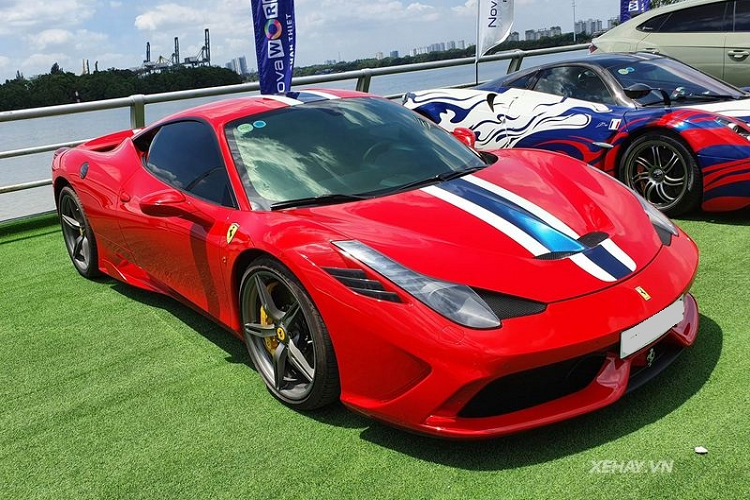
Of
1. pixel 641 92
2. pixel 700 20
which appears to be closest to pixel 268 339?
pixel 641 92

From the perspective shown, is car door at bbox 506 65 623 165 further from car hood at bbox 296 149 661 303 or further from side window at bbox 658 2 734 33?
side window at bbox 658 2 734 33

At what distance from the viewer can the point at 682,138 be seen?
5117 millimetres

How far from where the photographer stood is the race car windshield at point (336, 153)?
3281 mm

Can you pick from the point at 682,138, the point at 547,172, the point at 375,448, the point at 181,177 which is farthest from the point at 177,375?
the point at 682,138

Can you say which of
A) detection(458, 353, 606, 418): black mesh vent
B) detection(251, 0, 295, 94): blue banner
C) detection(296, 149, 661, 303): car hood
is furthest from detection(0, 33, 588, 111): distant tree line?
detection(458, 353, 606, 418): black mesh vent

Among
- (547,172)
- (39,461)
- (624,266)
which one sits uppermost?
(547,172)

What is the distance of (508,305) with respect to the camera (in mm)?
2475

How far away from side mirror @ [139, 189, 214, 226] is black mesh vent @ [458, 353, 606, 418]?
164cm

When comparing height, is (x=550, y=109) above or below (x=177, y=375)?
above

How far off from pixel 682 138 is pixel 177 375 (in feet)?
12.2

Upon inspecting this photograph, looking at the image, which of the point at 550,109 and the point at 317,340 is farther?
the point at 550,109

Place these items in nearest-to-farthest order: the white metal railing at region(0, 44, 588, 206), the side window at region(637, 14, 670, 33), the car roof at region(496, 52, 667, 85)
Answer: the car roof at region(496, 52, 667, 85), the white metal railing at region(0, 44, 588, 206), the side window at region(637, 14, 670, 33)

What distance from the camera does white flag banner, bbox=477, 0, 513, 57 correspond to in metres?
10.9

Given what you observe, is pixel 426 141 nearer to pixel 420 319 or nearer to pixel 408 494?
pixel 420 319
